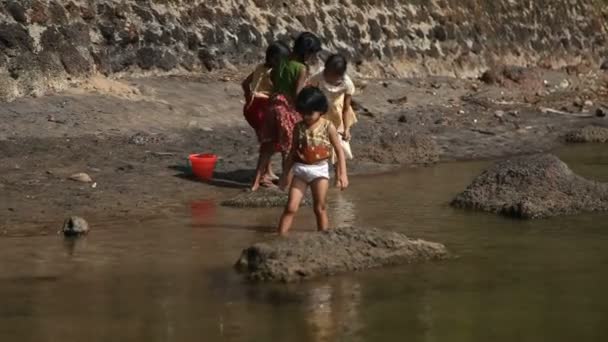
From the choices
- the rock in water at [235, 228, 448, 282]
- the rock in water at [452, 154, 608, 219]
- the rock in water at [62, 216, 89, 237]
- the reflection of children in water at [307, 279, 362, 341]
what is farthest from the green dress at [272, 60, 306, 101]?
the reflection of children in water at [307, 279, 362, 341]

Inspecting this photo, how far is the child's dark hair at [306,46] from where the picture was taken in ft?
34.1

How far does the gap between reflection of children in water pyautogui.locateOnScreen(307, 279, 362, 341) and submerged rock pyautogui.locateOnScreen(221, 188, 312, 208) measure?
299 cm

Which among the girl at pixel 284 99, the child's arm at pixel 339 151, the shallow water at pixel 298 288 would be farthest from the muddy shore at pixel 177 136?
the child's arm at pixel 339 151

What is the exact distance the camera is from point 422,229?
9.38 meters

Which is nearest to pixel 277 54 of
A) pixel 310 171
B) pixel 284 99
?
pixel 284 99

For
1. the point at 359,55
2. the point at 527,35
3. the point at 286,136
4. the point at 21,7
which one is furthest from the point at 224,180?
the point at 527,35

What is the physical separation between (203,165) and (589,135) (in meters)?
6.00

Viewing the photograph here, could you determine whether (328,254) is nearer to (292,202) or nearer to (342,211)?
(292,202)

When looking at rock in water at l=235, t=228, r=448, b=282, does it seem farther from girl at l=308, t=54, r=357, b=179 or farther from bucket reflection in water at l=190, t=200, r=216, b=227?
girl at l=308, t=54, r=357, b=179

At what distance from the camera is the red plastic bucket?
11.3m

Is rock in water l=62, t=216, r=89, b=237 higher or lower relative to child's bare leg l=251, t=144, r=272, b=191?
lower

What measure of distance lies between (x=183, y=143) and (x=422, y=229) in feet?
13.5

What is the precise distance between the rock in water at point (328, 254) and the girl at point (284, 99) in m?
2.73

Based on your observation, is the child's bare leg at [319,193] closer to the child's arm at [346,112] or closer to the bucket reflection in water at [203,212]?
the bucket reflection in water at [203,212]
